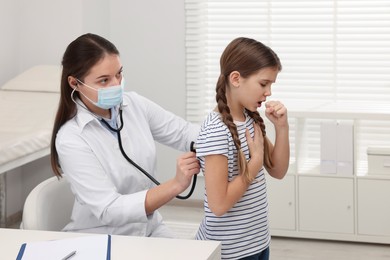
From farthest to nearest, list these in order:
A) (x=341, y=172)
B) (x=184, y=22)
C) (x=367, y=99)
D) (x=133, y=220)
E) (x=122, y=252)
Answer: (x=184, y=22) < (x=367, y=99) < (x=341, y=172) < (x=133, y=220) < (x=122, y=252)

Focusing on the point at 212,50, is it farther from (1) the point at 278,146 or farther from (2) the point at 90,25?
(1) the point at 278,146

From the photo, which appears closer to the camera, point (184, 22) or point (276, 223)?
A: point (276, 223)

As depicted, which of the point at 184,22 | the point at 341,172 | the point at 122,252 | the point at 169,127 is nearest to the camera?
the point at 122,252

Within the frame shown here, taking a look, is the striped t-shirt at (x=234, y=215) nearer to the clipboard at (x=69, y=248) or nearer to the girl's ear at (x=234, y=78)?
the girl's ear at (x=234, y=78)

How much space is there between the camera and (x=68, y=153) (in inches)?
83.4

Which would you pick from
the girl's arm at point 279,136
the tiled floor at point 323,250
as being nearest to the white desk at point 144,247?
the girl's arm at point 279,136

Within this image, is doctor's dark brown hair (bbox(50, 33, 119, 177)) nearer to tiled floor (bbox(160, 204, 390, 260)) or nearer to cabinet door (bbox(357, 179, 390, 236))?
tiled floor (bbox(160, 204, 390, 260))

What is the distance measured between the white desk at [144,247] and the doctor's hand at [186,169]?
0.21 m

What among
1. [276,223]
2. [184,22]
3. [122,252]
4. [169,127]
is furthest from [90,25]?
[122,252]

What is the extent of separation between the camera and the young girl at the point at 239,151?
77.2 inches

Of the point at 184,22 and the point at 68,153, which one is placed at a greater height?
the point at 184,22

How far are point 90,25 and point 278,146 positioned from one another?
2.49 metres

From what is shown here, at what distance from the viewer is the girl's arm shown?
80.3 inches

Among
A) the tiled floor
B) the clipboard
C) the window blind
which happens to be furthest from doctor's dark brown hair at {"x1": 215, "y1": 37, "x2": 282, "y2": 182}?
the window blind
